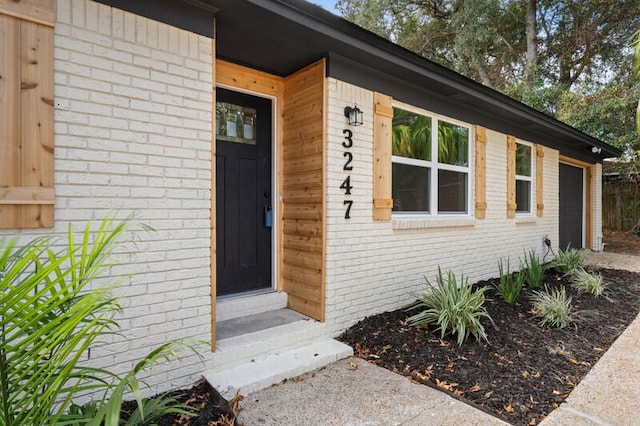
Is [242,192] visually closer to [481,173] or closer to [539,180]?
[481,173]

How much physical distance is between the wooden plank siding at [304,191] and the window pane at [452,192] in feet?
7.11

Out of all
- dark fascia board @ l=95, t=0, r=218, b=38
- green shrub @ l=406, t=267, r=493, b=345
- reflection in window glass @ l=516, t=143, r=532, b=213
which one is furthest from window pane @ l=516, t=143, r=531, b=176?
dark fascia board @ l=95, t=0, r=218, b=38

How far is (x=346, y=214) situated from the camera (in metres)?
3.62

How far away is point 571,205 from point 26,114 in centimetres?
1064

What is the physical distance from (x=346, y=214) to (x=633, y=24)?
12.2m

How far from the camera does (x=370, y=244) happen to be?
153 inches

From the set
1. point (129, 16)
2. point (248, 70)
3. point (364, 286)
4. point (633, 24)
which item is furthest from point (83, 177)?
point (633, 24)

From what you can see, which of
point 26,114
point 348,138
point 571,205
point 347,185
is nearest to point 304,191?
point 347,185

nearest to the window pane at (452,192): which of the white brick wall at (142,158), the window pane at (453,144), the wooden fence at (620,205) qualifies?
the window pane at (453,144)

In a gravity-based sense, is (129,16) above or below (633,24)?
below

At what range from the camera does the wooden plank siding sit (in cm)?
353

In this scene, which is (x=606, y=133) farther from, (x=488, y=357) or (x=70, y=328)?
(x=70, y=328)

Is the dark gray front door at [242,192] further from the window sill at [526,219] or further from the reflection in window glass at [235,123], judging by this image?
the window sill at [526,219]

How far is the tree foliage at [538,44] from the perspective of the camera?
9.55 metres
